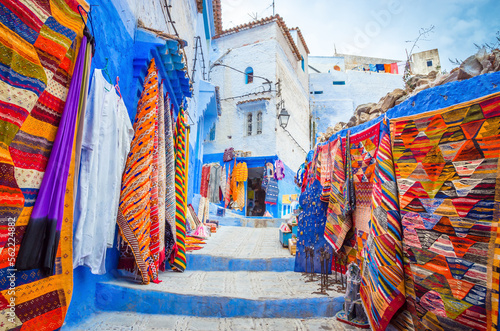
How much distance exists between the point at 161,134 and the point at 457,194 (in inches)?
123

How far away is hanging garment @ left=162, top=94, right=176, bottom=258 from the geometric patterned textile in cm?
253

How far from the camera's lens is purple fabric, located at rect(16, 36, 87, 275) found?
145 centimetres

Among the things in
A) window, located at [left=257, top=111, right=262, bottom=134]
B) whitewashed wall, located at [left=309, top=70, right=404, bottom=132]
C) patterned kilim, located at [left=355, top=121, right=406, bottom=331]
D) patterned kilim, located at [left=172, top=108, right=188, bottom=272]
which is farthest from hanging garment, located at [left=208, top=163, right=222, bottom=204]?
whitewashed wall, located at [left=309, top=70, right=404, bottom=132]

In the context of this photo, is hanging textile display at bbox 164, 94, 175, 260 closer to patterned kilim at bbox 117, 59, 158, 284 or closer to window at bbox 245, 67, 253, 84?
patterned kilim at bbox 117, 59, 158, 284

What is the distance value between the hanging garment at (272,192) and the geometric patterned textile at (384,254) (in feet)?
31.4

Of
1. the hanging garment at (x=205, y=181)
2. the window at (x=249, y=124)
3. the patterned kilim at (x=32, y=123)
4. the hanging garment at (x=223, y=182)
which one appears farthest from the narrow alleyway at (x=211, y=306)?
the window at (x=249, y=124)

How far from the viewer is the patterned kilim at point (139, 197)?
270cm

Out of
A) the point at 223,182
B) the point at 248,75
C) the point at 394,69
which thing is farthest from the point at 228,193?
the point at 394,69

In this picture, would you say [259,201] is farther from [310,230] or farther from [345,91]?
[310,230]

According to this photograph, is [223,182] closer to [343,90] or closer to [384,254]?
[384,254]

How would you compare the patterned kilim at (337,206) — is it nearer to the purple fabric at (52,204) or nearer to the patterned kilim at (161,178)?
the patterned kilim at (161,178)

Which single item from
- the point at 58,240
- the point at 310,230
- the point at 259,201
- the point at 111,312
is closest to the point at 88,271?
the point at 111,312

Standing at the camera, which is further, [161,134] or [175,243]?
[175,243]

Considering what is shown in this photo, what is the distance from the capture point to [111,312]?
8.42 feet
